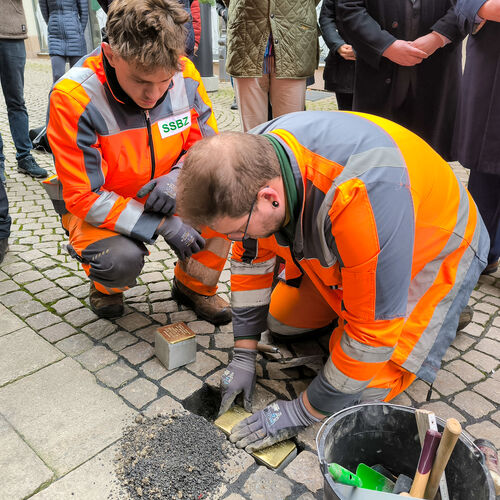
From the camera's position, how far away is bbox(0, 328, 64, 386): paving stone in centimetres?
256

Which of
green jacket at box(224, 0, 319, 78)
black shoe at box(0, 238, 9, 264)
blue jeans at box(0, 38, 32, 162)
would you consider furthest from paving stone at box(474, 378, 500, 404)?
blue jeans at box(0, 38, 32, 162)

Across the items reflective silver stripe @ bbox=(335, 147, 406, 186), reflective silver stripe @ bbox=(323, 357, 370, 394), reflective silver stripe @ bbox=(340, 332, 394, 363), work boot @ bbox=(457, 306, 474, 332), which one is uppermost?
reflective silver stripe @ bbox=(335, 147, 406, 186)

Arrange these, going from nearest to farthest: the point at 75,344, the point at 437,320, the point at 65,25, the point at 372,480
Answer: the point at 372,480
the point at 437,320
the point at 75,344
the point at 65,25

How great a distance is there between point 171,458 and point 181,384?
49cm

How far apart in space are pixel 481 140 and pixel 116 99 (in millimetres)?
2245

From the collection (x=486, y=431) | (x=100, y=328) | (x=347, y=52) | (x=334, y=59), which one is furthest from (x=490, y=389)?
(x=334, y=59)

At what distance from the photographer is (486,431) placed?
2.29 m

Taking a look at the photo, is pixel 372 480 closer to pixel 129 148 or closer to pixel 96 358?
pixel 96 358

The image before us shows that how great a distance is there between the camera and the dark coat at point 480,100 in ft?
9.54

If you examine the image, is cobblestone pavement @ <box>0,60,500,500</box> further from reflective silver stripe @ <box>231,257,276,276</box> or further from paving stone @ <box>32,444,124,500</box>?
reflective silver stripe @ <box>231,257,276,276</box>

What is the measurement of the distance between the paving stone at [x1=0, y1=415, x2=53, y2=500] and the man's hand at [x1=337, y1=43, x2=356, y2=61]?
3490 millimetres

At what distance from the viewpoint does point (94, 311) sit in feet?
10.0

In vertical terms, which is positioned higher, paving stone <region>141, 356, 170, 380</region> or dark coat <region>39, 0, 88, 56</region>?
dark coat <region>39, 0, 88, 56</region>

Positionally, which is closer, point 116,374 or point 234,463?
point 234,463
